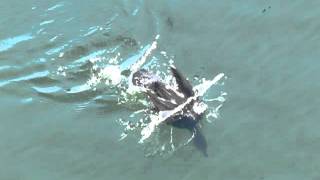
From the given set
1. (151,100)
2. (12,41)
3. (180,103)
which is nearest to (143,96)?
(151,100)

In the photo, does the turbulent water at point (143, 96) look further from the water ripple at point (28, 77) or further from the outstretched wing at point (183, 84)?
the outstretched wing at point (183, 84)

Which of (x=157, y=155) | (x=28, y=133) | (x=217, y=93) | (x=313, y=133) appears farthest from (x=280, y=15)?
(x=28, y=133)

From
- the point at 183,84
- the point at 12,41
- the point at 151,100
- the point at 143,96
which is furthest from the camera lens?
the point at 12,41

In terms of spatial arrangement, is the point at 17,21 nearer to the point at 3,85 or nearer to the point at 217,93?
the point at 3,85

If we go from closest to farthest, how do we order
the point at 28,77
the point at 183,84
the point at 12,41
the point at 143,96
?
the point at 183,84 → the point at 143,96 → the point at 28,77 → the point at 12,41

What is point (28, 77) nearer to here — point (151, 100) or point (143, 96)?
point (143, 96)

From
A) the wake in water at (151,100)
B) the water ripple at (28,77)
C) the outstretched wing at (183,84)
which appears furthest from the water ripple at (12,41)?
the outstretched wing at (183,84)
